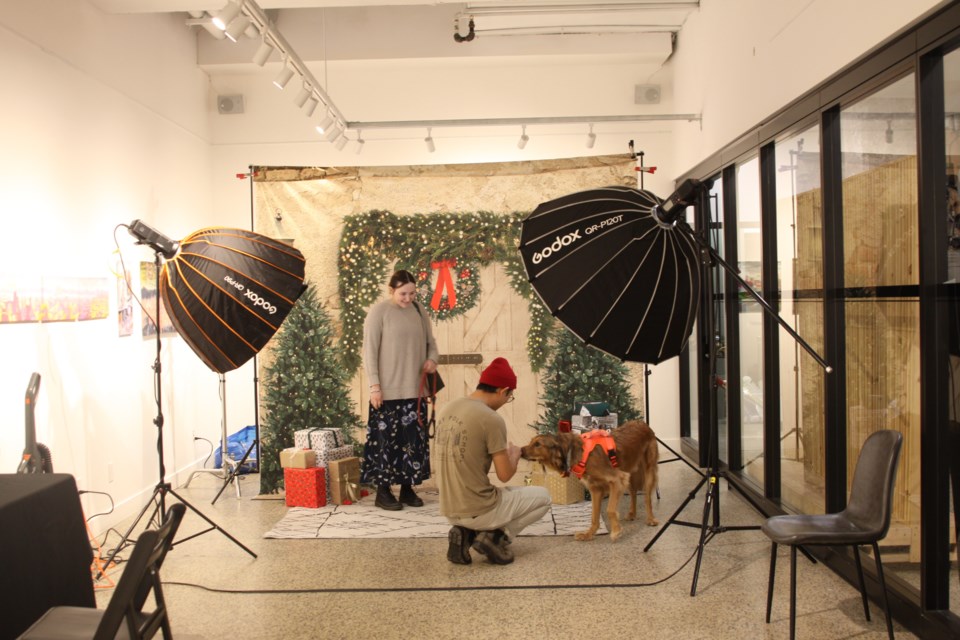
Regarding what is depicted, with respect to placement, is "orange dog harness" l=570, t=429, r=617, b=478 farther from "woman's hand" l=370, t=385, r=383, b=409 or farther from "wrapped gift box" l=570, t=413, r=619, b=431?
"woman's hand" l=370, t=385, r=383, b=409

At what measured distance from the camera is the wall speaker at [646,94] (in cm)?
761

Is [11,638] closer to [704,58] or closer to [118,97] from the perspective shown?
[118,97]

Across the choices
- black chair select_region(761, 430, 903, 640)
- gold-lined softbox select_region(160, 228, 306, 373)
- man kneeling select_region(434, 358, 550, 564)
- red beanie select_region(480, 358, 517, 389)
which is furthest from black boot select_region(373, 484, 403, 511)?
black chair select_region(761, 430, 903, 640)

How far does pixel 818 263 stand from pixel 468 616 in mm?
2556

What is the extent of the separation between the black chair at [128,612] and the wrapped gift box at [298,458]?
9.47ft

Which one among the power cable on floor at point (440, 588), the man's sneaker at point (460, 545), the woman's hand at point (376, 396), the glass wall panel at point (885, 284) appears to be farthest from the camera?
the woman's hand at point (376, 396)

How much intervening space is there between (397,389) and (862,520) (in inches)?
126

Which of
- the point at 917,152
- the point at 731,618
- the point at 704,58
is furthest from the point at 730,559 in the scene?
the point at 704,58

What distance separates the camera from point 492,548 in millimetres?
4383

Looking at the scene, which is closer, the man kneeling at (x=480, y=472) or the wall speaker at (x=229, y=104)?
the man kneeling at (x=480, y=472)

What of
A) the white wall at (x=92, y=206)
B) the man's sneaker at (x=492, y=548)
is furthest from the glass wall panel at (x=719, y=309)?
the white wall at (x=92, y=206)

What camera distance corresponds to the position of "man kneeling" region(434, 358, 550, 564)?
13.9ft

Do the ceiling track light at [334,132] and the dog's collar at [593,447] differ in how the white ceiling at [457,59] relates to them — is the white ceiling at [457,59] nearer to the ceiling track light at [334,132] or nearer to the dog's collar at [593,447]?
the ceiling track light at [334,132]

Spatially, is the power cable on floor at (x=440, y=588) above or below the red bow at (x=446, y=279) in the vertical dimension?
below
